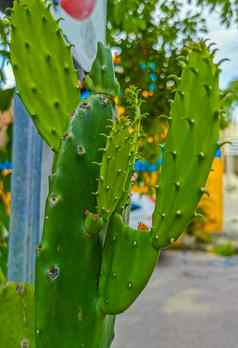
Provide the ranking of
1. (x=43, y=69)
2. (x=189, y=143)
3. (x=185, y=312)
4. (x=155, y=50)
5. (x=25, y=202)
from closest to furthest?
1. (x=189, y=143)
2. (x=43, y=69)
3. (x=25, y=202)
4. (x=155, y=50)
5. (x=185, y=312)

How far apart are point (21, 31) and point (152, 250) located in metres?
0.37

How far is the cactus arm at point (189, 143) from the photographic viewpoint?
0.63 meters

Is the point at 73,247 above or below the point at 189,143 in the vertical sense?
below

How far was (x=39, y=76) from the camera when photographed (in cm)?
76

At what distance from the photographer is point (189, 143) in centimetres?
64

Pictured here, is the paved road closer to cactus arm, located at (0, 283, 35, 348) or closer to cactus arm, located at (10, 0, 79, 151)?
cactus arm, located at (0, 283, 35, 348)

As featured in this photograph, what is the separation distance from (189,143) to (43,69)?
0.82 ft

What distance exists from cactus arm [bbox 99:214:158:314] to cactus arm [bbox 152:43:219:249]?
1.4 inches

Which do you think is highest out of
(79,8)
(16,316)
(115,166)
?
(79,8)

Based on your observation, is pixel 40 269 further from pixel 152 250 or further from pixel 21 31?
pixel 21 31

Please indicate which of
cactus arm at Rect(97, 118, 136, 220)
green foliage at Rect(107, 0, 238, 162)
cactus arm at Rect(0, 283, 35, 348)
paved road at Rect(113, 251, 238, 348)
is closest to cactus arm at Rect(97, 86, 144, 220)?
cactus arm at Rect(97, 118, 136, 220)

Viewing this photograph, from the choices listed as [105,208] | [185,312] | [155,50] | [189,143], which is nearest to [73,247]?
[105,208]

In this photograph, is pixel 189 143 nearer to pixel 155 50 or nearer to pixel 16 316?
pixel 16 316

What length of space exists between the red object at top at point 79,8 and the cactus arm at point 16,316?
1.61ft
